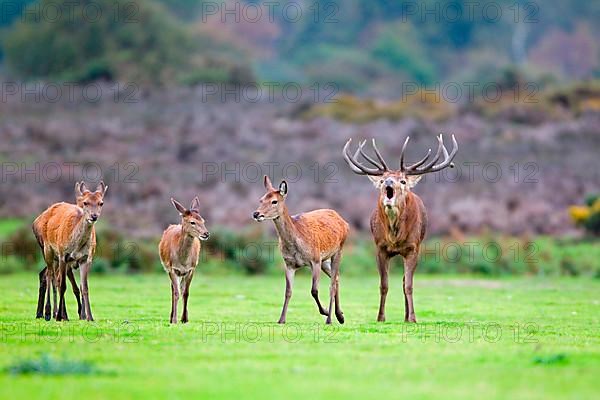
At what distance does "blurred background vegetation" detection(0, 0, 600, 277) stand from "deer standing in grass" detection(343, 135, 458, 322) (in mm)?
13685

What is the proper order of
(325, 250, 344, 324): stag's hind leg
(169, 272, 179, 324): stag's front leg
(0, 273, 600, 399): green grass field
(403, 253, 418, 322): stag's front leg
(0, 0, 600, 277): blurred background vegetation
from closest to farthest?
(0, 273, 600, 399): green grass field
(169, 272, 179, 324): stag's front leg
(325, 250, 344, 324): stag's hind leg
(403, 253, 418, 322): stag's front leg
(0, 0, 600, 277): blurred background vegetation

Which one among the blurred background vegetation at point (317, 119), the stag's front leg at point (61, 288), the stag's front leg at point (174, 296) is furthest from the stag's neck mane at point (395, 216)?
the blurred background vegetation at point (317, 119)

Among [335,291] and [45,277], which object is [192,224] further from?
[45,277]

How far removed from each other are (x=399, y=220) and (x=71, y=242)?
499 centimetres

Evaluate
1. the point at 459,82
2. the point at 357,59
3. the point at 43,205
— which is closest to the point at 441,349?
the point at 43,205

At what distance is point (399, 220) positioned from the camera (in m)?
19.3

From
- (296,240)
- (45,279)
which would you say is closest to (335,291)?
(296,240)

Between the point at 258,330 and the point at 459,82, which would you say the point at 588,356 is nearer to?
the point at 258,330

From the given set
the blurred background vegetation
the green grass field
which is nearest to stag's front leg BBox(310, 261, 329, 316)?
the green grass field

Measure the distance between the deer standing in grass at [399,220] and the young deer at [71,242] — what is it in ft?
13.5

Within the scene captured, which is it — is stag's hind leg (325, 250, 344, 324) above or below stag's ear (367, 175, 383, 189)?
below

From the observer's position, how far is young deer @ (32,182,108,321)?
18.2 m

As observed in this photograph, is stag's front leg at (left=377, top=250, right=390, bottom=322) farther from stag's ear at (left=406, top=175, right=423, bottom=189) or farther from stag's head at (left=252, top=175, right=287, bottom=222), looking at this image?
stag's head at (left=252, top=175, right=287, bottom=222)

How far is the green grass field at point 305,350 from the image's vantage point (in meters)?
11.7
